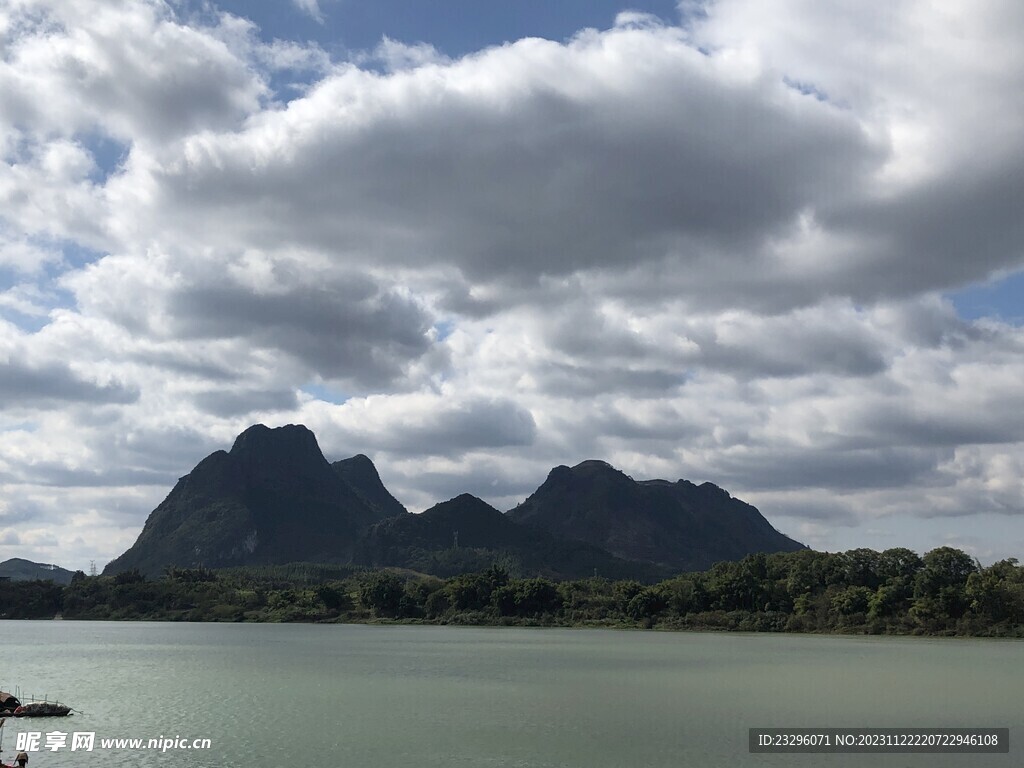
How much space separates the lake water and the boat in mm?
740

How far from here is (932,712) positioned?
4206 centimetres

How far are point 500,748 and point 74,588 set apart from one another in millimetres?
170244

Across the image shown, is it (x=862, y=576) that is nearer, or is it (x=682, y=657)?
(x=682, y=657)

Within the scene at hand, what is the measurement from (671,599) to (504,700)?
9000cm

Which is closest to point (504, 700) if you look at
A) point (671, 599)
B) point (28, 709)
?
point (28, 709)

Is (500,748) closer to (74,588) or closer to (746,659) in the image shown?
(746,659)

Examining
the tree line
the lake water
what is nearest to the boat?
the lake water

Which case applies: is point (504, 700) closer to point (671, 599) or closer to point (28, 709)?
point (28, 709)

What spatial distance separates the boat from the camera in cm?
3725

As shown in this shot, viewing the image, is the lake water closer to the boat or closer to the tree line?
the boat

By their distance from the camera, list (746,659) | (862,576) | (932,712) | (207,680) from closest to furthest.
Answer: (932,712), (207,680), (746,659), (862,576)

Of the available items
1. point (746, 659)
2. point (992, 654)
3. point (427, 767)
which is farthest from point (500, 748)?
point (992, 654)

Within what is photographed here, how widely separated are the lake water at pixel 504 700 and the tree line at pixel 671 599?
2492 cm

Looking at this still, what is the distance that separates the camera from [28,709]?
38.0 metres
